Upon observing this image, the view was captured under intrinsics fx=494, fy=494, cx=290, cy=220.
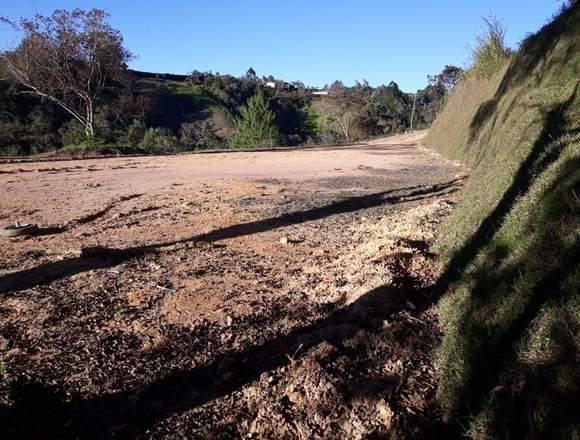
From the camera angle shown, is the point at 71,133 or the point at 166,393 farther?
the point at 71,133

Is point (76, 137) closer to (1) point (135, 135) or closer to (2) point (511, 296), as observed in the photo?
(1) point (135, 135)

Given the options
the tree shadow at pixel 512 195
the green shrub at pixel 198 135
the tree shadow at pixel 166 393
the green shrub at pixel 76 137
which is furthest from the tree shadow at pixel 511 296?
the green shrub at pixel 198 135

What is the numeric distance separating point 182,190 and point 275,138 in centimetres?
3225

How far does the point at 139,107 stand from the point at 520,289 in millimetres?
32261

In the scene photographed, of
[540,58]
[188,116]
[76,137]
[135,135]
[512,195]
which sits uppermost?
[540,58]

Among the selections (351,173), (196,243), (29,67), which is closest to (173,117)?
(29,67)

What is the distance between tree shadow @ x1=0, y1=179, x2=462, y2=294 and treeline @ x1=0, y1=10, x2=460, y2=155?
19.5 metres

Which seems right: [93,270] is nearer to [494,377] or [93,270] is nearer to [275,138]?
[494,377]

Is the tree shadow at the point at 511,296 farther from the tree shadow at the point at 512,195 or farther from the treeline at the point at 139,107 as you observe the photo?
the treeline at the point at 139,107

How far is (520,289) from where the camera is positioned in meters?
2.88

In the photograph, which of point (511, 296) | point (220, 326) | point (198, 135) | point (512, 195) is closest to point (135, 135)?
point (198, 135)

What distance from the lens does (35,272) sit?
5.25 meters

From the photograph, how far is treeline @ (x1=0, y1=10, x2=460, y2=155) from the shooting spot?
90.1 ft

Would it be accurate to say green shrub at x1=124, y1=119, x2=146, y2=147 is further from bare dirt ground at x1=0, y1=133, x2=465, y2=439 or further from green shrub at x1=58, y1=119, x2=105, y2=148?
bare dirt ground at x1=0, y1=133, x2=465, y2=439
